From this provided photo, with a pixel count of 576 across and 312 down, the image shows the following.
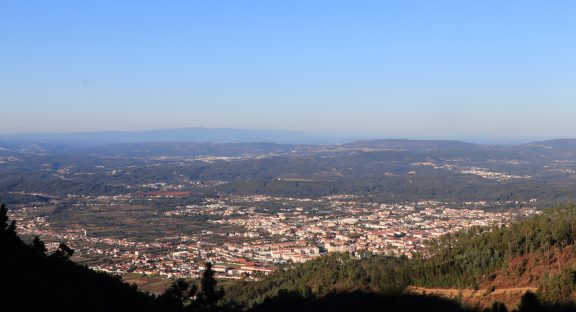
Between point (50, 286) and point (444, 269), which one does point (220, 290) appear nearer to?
point (50, 286)

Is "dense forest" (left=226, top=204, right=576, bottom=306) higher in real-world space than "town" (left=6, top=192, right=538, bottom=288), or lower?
higher

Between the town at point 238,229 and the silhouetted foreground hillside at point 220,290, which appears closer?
the silhouetted foreground hillside at point 220,290

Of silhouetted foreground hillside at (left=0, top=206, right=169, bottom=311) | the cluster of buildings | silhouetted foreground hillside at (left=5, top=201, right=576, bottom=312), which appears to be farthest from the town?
silhouetted foreground hillside at (left=0, top=206, right=169, bottom=311)

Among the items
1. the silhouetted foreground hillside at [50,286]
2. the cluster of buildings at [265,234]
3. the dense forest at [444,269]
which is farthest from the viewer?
the cluster of buildings at [265,234]

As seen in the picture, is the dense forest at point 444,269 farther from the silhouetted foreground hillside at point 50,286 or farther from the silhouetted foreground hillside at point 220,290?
the silhouetted foreground hillside at point 50,286

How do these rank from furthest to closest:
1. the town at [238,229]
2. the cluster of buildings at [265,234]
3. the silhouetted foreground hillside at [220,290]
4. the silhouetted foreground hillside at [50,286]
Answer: the town at [238,229], the cluster of buildings at [265,234], the silhouetted foreground hillside at [220,290], the silhouetted foreground hillside at [50,286]

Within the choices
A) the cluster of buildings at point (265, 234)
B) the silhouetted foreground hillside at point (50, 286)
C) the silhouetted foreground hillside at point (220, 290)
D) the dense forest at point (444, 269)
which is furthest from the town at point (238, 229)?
the silhouetted foreground hillside at point (50, 286)

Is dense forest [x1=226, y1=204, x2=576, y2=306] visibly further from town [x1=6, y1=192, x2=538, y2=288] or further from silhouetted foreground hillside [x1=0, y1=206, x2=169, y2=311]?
town [x1=6, y1=192, x2=538, y2=288]

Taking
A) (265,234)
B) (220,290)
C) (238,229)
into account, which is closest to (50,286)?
(220,290)

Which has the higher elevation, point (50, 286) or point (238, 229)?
point (50, 286)

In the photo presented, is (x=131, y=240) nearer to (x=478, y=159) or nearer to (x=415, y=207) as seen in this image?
(x=415, y=207)

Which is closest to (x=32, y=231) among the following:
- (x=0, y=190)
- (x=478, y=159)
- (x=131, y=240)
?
(x=131, y=240)
